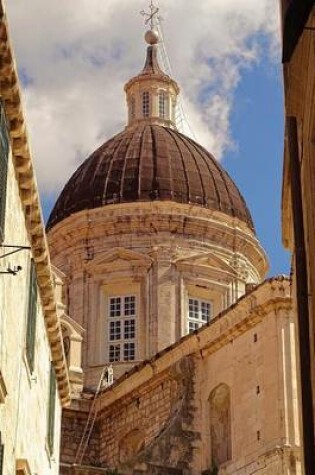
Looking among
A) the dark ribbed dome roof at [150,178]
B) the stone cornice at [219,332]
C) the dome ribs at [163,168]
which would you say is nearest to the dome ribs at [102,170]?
the dark ribbed dome roof at [150,178]

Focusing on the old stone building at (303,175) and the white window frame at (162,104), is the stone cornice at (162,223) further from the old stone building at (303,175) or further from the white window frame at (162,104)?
the old stone building at (303,175)

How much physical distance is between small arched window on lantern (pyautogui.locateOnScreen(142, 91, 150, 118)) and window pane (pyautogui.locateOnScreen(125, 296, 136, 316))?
836 cm

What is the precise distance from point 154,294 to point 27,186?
79.9ft

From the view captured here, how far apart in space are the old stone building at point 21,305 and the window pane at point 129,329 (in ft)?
65.2

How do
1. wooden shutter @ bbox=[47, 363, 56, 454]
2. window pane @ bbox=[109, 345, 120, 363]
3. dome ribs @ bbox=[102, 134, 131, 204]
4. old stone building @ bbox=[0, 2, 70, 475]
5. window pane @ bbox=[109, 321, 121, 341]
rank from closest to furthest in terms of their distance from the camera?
1. old stone building @ bbox=[0, 2, 70, 475]
2. wooden shutter @ bbox=[47, 363, 56, 454]
3. window pane @ bbox=[109, 345, 120, 363]
4. window pane @ bbox=[109, 321, 121, 341]
5. dome ribs @ bbox=[102, 134, 131, 204]

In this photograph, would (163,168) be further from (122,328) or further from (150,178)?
(122,328)

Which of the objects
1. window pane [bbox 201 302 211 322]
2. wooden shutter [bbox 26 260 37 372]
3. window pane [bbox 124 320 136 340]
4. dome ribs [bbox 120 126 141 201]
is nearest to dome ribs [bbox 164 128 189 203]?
dome ribs [bbox 120 126 141 201]

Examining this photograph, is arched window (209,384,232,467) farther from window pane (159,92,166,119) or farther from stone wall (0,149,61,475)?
window pane (159,92,166,119)

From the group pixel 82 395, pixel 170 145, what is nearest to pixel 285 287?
pixel 82 395

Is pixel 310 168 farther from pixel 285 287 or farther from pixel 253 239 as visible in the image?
pixel 253 239

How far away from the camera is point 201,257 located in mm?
40188

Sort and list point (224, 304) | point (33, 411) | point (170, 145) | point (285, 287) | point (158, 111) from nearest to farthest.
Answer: point (33, 411) → point (285, 287) → point (224, 304) → point (170, 145) → point (158, 111)

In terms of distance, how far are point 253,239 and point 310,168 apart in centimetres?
3018

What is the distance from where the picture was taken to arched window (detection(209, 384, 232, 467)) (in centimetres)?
3080
